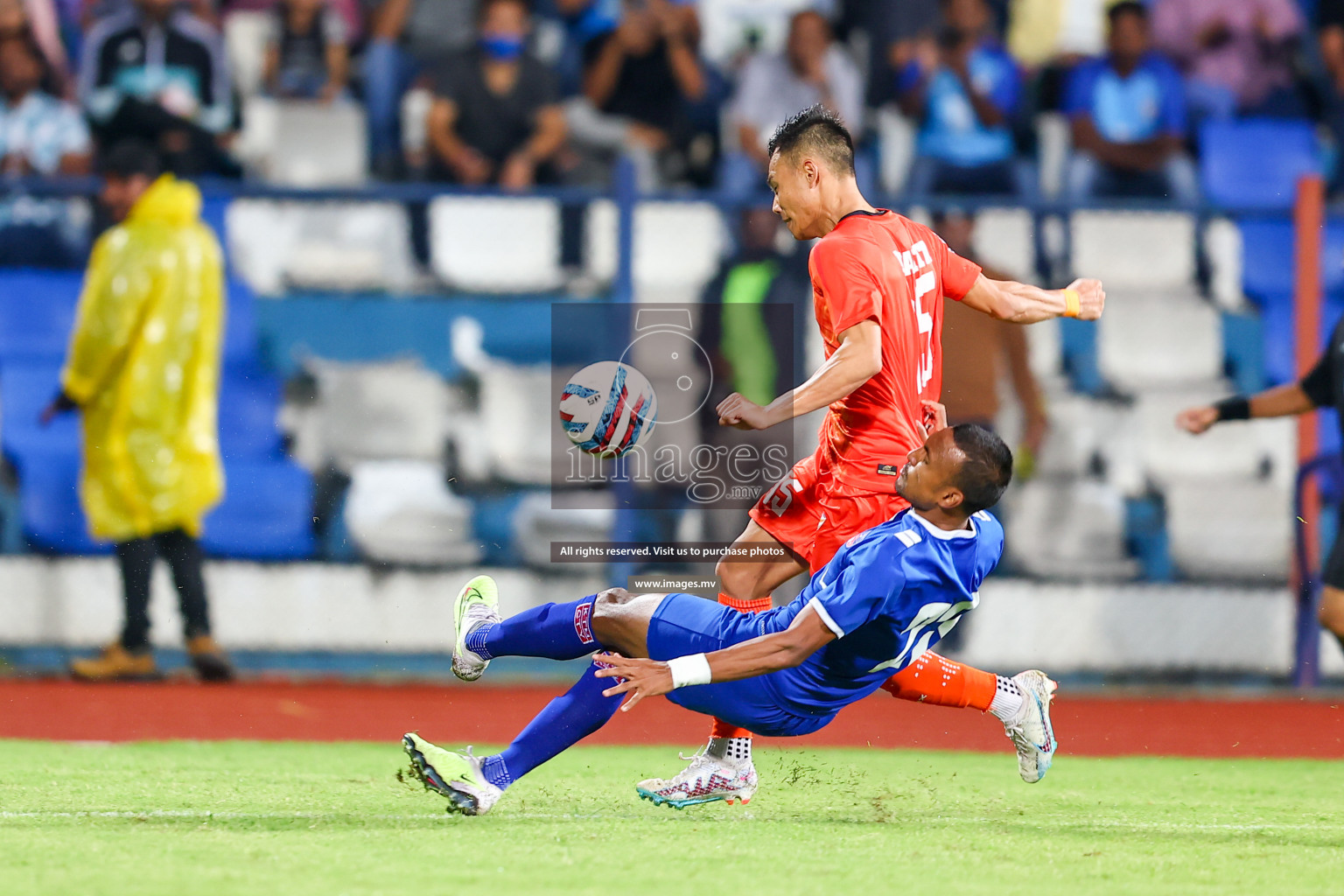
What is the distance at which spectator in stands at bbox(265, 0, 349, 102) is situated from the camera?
12.3 m

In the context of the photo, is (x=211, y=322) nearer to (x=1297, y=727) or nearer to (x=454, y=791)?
(x=454, y=791)

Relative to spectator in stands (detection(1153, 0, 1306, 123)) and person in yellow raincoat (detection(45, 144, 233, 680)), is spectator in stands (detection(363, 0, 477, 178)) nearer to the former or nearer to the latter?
person in yellow raincoat (detection(45, 144, 233, 680))

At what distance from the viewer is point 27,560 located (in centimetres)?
1016

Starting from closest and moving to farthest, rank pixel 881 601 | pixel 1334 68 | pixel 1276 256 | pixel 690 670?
pixel 690 670 < pixel 881 601 < pixel 1276 256 < pixel 1334 68

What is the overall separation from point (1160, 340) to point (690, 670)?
7169 millimetres

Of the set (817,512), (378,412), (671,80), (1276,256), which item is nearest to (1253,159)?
(1276,256)

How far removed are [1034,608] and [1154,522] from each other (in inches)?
39.2

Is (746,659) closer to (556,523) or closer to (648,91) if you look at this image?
(556,523)

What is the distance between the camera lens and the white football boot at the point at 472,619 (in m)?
5.71

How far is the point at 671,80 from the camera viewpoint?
1231 cm

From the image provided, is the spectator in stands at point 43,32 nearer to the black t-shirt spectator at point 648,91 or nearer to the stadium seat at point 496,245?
the stadium seat at point 496,245

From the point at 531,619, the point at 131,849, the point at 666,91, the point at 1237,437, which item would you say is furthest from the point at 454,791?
the point at 666,91

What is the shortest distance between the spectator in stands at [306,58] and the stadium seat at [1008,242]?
4726 millimetres

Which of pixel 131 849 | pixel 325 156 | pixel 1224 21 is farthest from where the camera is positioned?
pixel 1224 21
